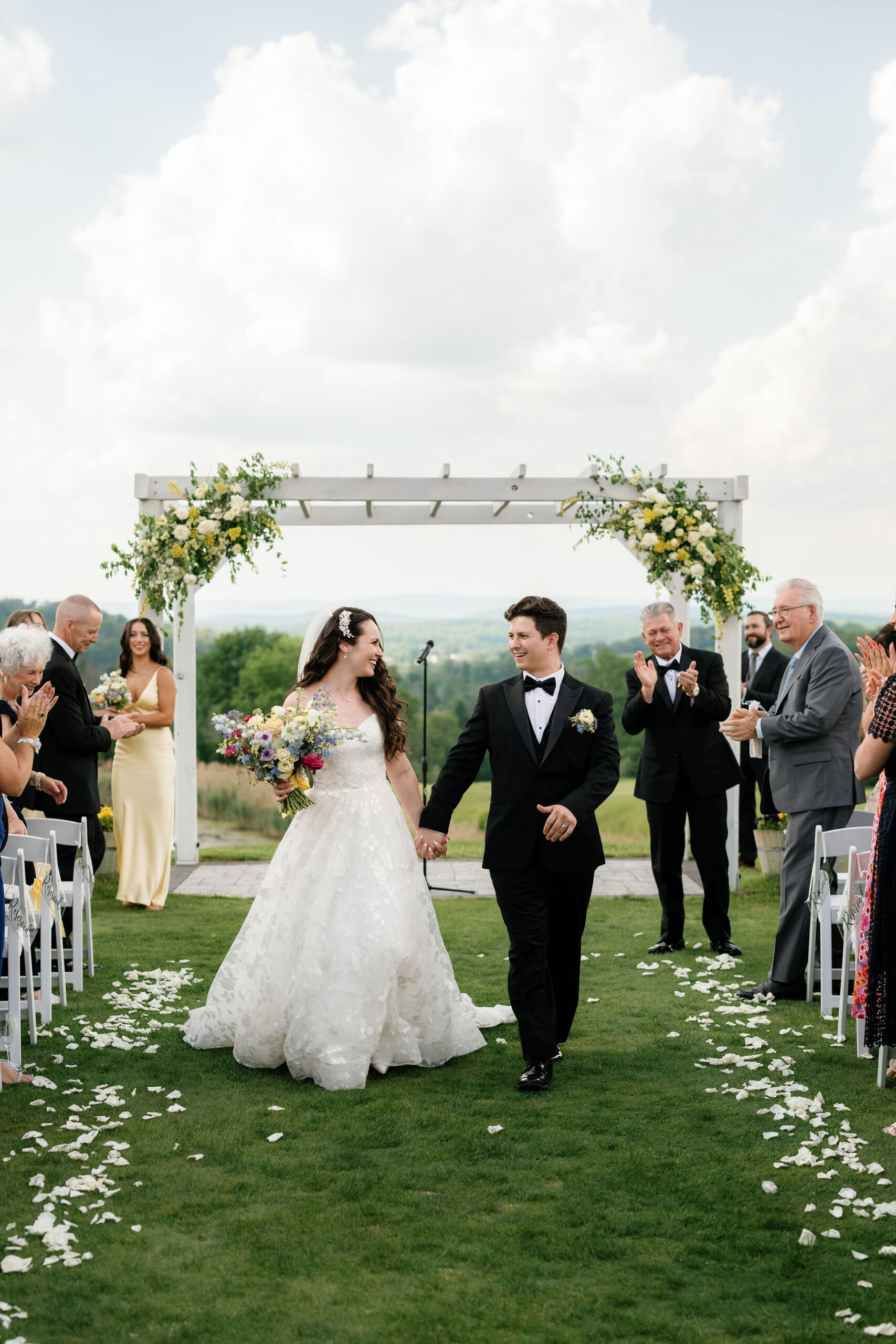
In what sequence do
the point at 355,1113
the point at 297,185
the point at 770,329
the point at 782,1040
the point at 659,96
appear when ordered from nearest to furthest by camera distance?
1. the point at 355,1113
2. the point at 782,1040
3. the point at 659,96
4. the point at 297,185
5. the point at 770,329

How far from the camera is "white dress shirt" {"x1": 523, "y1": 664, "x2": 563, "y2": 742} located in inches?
189

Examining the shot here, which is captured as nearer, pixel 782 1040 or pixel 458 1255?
pixel 458 1255

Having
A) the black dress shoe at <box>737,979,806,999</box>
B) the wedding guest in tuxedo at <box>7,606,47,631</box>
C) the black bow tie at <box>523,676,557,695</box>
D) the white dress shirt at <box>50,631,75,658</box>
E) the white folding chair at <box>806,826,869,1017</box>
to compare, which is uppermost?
the wedding guest in tuxedo at <box>7,606,47,631</box>

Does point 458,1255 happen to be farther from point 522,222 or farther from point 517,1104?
point 522,222

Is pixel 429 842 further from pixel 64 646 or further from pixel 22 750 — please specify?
pixel 64 646

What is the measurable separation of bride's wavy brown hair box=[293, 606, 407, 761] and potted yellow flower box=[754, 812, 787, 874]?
579 centimetres

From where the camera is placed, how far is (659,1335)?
9.21 feet

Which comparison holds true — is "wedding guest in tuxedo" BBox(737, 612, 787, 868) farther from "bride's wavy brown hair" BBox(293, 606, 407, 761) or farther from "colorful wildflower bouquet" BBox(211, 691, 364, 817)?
"colorful wildflower bouquet" BBox(211, 691, 364, 817)

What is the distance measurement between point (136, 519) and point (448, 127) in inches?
311

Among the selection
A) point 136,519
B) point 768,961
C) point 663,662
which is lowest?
point 768,961

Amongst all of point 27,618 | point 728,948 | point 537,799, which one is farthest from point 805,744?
point 27,618

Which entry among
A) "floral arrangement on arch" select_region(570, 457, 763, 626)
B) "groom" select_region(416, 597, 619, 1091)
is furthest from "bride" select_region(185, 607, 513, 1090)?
"floral arrangement on arch" select_region(570, 457, 763, 626)

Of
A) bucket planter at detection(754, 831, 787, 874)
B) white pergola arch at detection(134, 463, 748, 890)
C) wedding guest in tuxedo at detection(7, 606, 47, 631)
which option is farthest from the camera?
bucket planter at detection(754, 831, 787, 874)

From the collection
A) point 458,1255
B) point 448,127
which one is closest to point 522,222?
point 448,127
